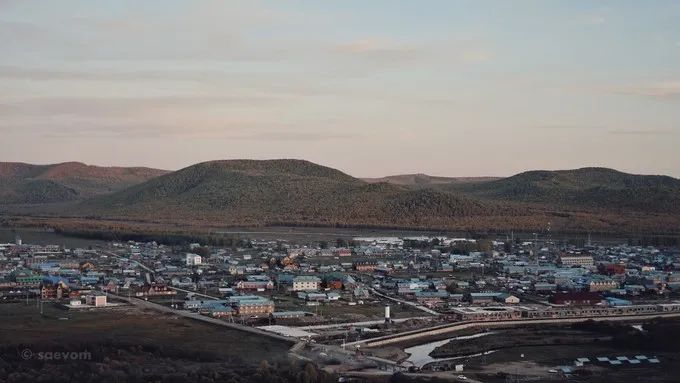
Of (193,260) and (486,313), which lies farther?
(193,260)

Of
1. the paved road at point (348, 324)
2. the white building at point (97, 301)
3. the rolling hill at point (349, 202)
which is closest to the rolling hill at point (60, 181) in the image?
the rolling hill at point (349, 202)

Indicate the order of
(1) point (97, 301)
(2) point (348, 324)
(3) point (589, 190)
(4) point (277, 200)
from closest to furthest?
(2) point (348, 324) → (1) point (97, 301) → (4) point (277, 200) → (3) point (589, 190)

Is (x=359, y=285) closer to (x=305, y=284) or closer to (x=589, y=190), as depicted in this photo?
(x=305, y=284)

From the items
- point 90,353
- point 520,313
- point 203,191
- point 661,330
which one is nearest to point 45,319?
point 90,353

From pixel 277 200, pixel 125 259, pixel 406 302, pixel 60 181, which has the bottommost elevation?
pixel 406 302

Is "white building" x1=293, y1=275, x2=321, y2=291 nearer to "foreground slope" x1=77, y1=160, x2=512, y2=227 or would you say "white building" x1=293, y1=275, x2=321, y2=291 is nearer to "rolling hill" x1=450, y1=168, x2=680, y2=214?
"foreground slope" x1=77, y1=160, x2=512, y2=227

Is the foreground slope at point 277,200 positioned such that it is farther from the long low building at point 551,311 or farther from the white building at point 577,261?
the long low building at point 551,311

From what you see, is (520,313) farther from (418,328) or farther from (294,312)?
(294,312)

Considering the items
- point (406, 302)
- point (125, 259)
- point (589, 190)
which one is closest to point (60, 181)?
point (589, 190)
